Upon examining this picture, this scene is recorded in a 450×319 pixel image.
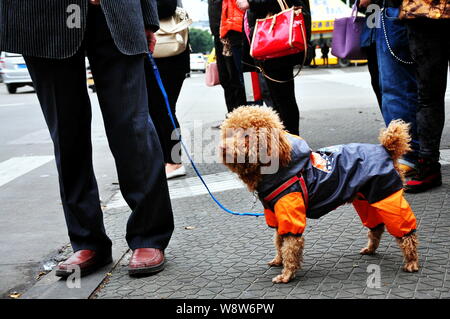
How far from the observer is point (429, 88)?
422 centimetres

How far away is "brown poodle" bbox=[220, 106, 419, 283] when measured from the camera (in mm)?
2812

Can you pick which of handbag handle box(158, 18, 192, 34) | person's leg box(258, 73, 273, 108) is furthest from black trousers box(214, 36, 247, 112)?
person's leg box(258, 73, 273, 108)

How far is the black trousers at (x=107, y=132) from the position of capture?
3031 mm

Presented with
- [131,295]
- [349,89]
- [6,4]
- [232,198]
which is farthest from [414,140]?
[349,89]

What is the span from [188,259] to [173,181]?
2.16m

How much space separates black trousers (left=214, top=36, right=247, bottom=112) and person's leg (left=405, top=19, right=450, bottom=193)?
3.08 metres

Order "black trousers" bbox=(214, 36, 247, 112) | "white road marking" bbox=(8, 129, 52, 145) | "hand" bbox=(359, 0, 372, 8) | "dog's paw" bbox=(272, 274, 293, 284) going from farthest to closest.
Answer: "white road marking" bbox=(8, 129, 52, 145), "black trousers" bbox=(214, 36, 247, 112), "hand" bbox=(359, 0, 372, 8), "dog's paw" bbox=(272, 274, 293, 284)

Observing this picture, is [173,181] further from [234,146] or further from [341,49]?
[234,146]

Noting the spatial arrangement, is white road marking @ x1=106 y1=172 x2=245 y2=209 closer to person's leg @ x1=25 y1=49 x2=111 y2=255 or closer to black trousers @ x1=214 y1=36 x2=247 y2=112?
person's leg @ x1=25 y1=49 x2=111 y2=255

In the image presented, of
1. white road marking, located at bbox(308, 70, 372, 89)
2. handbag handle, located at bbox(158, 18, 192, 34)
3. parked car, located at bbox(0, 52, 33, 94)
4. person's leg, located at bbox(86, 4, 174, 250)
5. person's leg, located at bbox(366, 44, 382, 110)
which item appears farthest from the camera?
parked car, located at bbox(0, 52, 33, 94)

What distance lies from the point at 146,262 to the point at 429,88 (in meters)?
2.36

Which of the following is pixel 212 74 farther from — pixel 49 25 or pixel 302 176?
pixel 302 176

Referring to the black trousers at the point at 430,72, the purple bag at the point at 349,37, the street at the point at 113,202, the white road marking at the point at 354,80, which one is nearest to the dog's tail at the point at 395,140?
the street at the point at 113,202
